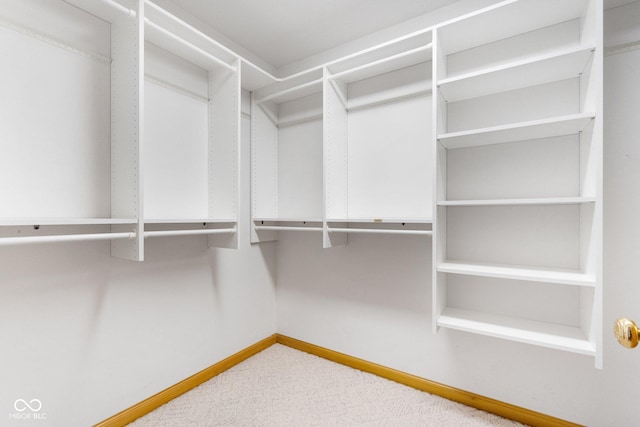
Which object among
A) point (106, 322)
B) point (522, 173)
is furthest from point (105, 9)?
point (522, 173)

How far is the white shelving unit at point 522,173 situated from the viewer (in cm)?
141

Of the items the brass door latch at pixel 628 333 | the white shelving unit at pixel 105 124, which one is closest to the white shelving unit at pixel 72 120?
the white shelving unit at pixel 105 124

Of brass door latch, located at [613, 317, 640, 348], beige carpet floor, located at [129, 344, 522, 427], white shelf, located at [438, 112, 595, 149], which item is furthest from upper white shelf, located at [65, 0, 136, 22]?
brass door latch, located at [613, 317, 640, 348]

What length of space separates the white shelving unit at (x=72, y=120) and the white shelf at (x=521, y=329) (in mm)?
1733

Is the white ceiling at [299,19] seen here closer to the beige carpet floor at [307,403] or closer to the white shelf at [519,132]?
the white shelf at [519,132]

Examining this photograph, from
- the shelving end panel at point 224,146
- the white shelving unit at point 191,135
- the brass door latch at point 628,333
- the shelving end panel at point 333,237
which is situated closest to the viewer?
the brass door latch at point 628,333

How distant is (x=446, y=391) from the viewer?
195 cm

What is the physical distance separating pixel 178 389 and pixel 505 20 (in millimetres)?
2911

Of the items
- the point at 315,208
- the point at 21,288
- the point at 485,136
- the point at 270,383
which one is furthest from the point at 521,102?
the point at 21,288

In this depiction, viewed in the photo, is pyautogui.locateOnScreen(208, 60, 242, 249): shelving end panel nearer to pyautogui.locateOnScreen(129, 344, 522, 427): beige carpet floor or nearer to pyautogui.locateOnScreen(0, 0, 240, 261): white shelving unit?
pyautogui.locateOnScreen(0, 0, 240, 261): white shelving unit

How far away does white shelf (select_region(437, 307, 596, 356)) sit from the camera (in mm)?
1399

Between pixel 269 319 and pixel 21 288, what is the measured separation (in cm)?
175

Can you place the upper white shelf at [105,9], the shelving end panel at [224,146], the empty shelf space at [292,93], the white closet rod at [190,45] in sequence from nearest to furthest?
the upper white shelf at [105,9] → the white closet rod at [190,45] → the shelving end panel at [224,146] → the empty shelf space at [292,93]

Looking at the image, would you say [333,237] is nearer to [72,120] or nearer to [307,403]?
[307,403]
